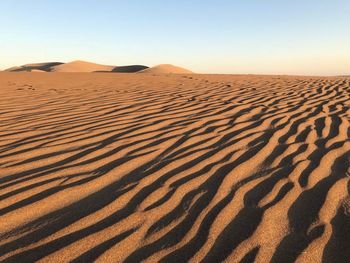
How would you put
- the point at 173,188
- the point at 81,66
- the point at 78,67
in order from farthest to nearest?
the point at 81,66
the point at 78,67
the point at 173,188

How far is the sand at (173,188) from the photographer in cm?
187

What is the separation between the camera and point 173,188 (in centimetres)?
254

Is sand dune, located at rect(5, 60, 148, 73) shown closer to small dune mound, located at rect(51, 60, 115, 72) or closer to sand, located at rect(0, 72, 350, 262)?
small dune mound, located at rect(51, 60, 115, 72)

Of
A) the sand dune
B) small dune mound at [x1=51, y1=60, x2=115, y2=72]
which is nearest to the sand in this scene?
the sand dune

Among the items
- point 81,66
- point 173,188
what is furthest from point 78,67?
point 173,188

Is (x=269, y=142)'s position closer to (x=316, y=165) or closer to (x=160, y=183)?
(x=316, y=165)

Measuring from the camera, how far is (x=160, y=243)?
6.25ft

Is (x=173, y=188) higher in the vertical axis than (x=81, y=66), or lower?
higher

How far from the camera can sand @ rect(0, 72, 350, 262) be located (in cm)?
187

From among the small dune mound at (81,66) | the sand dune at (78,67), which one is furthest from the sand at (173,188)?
the small dune mound at (81,66)

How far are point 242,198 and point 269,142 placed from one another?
1360 mm

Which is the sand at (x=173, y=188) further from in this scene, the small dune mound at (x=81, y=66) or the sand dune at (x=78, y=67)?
the small dune mound at (x=81, y=66)

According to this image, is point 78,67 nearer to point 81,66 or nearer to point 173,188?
point 81,66

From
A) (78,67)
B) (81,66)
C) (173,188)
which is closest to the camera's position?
(173,188)
